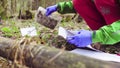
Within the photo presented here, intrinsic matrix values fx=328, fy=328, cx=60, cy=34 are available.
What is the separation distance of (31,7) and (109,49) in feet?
9.69

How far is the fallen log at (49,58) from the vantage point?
1.27m

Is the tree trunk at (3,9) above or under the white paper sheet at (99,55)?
above

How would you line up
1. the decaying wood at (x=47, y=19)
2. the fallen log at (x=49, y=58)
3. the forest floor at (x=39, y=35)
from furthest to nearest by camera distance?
the decaying wood at (x=47, y=19), the forest floor at (x=39, y=35), the fallen log at (x=49, y=58)

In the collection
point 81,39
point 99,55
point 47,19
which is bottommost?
point 99,55

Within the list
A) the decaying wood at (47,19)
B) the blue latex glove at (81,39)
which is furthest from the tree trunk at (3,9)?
the blue latex glove at (81,39)

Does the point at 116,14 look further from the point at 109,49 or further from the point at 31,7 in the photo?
the point at 31,7

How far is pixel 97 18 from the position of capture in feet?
10.5

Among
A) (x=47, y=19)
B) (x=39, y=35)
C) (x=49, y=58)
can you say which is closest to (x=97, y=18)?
(x=47, y=19)

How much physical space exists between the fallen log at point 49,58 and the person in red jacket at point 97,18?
828 mm

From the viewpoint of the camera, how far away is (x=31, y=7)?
573cm

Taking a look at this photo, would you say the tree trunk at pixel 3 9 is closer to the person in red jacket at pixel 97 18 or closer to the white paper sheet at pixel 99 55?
the person in red jacket at pixel 97 18

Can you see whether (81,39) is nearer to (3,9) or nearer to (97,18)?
(97,18)

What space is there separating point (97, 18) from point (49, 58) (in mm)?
1880

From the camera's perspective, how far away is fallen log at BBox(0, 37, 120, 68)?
4.17ft
